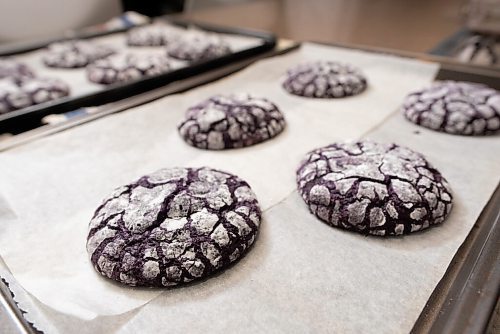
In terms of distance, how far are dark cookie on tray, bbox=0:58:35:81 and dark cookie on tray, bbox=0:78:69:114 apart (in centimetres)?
13

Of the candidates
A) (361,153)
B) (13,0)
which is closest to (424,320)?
(361,153)

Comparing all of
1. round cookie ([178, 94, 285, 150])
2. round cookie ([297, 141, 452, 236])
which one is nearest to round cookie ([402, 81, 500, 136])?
round cookie ([297, 141, 452, 236])

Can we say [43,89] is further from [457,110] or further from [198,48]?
[457,110]

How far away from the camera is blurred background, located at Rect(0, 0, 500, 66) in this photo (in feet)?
9.12

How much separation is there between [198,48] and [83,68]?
2.23 ft

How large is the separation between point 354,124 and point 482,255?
0.82 meters

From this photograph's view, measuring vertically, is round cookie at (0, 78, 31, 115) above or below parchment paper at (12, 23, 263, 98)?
above

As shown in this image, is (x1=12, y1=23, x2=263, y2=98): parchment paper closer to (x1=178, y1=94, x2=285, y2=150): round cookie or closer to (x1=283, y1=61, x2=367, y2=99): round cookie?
(x1=283, y1=61, x2=367, y2=99): round cookie

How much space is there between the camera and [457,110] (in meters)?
1.60

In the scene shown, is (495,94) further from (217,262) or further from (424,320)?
(217,262)

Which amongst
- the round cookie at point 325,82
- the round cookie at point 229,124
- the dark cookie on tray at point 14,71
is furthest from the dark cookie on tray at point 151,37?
the round cookie at point 229,124

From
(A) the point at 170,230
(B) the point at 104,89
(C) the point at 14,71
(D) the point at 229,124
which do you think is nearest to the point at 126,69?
(B) the point at 104,89

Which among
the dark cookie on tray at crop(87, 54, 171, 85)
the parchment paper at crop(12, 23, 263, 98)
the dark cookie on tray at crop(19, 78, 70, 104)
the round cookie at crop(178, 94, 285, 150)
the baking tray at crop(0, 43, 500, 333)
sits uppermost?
the baking tray at crop(0, 43, 500, 333)

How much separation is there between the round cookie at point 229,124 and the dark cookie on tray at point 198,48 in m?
0.81
